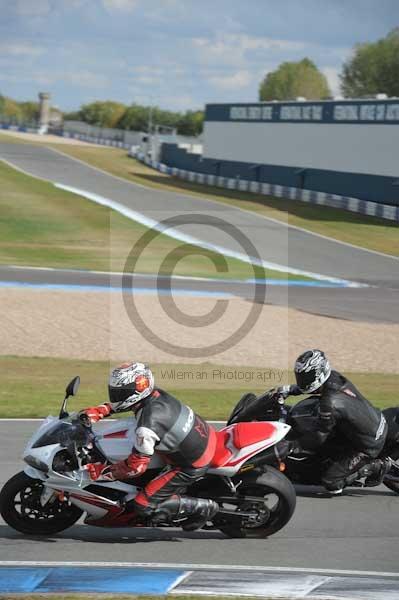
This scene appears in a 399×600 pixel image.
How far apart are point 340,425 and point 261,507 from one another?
1.51 m

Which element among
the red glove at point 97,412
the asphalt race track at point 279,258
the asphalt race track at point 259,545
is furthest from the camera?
the asphalt race track at point 279,258

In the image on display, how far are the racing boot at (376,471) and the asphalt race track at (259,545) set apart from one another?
357mm

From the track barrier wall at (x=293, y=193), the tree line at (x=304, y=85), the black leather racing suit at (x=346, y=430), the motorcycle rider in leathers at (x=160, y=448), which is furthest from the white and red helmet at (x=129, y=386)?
the tree line at (x=304, y=85)

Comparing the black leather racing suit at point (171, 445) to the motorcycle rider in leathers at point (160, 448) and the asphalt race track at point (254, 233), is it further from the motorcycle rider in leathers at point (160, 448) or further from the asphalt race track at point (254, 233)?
the asphalt race track at point (254, 233)

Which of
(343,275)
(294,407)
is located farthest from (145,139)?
(294,407)

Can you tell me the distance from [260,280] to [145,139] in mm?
59732

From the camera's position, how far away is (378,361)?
65.5ft

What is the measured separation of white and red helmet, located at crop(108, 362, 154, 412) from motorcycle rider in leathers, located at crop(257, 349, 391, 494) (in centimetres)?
181

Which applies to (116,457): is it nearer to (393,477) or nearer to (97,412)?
(97,412)

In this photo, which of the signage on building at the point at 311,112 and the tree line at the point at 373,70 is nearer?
the signage on building at the point at 311,112

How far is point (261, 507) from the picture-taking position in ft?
29.3

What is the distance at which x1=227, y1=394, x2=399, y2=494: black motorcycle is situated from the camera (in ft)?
32.2

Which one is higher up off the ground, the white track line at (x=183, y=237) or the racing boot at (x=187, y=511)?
the racing boot at (x=187, y=511)

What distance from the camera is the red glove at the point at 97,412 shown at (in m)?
Result: 8.74
